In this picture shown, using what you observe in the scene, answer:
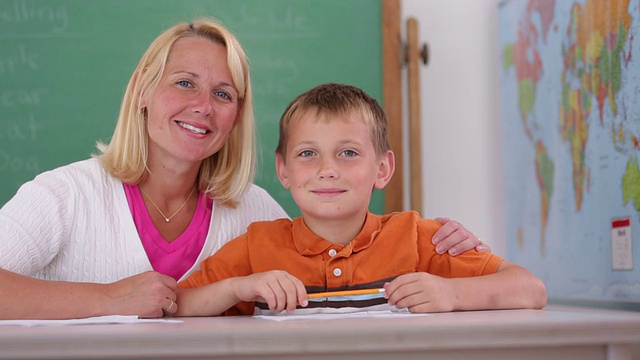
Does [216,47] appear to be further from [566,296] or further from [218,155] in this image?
[566,296]

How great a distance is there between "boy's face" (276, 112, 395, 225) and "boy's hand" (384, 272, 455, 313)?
292 millimetres

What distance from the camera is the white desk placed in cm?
93

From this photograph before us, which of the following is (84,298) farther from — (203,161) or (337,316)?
(203,161)

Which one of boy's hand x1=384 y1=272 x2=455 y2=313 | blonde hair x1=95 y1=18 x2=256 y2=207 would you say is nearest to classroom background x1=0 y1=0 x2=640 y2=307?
blonde hair x1=95 y1=18 x2=256 y2=207

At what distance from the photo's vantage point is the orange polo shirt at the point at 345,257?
5.33ft

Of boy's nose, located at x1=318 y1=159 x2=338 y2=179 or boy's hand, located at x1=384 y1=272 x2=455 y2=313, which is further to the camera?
boy's nose, located at x1=318 y1=159 x2=338 y2=179

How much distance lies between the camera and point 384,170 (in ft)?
5.86

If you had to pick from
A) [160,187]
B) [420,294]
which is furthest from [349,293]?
[160,187]

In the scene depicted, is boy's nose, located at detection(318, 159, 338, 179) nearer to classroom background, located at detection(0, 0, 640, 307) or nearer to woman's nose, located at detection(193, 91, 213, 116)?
woman's nose, located at detection(193, 91, 213, 116)

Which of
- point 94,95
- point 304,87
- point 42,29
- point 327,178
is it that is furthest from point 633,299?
point 42,29

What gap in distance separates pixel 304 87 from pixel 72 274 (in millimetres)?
1346

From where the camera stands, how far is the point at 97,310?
1424 mm

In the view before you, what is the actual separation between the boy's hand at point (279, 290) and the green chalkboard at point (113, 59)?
1.49 metres

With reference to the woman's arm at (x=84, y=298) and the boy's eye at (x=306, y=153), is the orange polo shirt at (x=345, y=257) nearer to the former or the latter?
the boy's eye at (x=306, y=153)
